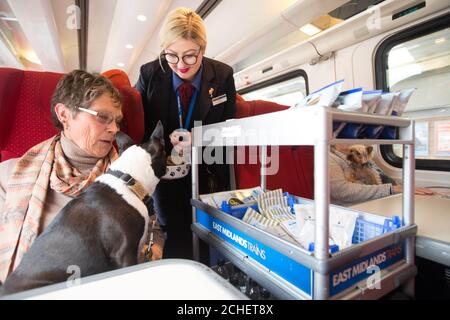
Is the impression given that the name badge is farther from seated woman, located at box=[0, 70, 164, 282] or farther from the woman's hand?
seated woman, located at box=[0, 70, 164, 282]

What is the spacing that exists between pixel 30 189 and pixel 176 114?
0.79 meters

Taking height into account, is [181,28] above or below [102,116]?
above

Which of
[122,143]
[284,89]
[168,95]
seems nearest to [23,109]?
[122,143]

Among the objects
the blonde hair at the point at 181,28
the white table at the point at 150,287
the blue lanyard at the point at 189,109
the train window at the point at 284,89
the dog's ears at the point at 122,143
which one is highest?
the train window at the point at 284,89

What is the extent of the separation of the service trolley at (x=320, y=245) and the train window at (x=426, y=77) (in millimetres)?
1717

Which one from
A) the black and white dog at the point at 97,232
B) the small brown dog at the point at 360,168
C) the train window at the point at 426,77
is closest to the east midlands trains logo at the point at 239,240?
the black and white dog at the point at 97,232

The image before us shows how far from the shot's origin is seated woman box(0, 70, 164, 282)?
0.97m

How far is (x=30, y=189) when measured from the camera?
1039mm

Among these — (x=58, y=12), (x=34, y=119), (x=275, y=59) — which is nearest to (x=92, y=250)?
(x=34, y=119)

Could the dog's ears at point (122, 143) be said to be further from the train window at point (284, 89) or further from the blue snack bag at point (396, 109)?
the train window at point (284, 89)

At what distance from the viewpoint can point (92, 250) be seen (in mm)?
860

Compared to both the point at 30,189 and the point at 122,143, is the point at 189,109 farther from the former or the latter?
the point at 30,189

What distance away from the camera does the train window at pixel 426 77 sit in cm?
200
